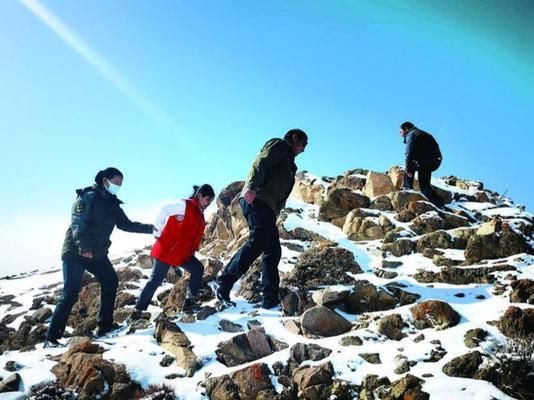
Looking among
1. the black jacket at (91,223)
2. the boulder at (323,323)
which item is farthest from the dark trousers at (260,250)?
the black jacket at (91,223)

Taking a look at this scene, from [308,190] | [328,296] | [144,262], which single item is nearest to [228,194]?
[308,190]

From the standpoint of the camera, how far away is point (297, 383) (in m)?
4.90

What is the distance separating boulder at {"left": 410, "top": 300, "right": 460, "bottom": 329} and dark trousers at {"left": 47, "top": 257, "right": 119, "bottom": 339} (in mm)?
5335

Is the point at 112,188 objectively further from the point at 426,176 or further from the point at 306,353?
the point at 426,176

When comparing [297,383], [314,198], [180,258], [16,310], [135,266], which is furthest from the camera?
[314,198]

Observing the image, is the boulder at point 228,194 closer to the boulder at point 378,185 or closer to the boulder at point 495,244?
the boulder at point 378,185

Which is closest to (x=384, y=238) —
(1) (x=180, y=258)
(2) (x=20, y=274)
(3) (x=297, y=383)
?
(1) (x=180, y=258)

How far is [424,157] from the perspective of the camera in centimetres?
1232

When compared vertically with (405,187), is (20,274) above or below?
below

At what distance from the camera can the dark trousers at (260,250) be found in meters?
7.07

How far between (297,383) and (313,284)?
9.93 feet

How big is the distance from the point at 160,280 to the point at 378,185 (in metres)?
8.65

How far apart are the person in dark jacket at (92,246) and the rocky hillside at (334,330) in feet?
1.71

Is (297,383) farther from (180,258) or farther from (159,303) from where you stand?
(159,303)
